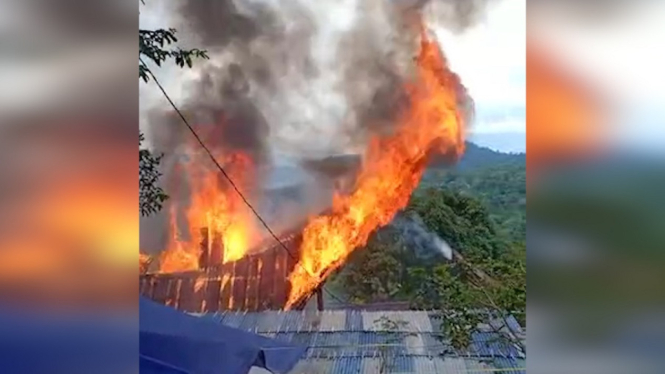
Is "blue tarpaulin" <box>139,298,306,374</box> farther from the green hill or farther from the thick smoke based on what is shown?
the green hill

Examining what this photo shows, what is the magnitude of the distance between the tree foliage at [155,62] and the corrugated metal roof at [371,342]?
37cm

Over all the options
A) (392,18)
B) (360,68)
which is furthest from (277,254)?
(392,18)

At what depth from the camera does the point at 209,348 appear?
204cm

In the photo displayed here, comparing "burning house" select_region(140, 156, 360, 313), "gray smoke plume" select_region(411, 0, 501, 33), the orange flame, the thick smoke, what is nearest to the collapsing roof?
"burning house" select_region(140, 156, 360, 313)

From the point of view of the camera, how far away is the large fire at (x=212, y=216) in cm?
207

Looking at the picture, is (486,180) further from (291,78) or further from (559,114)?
(559,114)

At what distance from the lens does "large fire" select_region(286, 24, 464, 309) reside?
206cm

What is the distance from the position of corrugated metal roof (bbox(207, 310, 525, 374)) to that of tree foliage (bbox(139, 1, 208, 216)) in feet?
1.22

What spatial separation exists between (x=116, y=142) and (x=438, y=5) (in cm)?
137

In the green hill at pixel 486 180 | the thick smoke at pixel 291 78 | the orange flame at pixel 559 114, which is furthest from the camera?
the thick smoke at pixel 291 78

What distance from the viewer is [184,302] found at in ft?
6.82

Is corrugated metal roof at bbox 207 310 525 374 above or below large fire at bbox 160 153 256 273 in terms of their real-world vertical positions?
below

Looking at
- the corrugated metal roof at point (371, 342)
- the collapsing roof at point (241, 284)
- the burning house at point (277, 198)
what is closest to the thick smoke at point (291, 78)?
the burning house at point (277, 198)

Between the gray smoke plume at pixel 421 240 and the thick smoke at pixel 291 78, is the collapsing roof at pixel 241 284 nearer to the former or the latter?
the thick smoke at pixel 291 78
